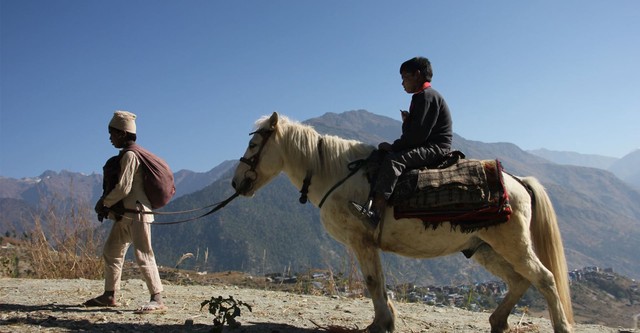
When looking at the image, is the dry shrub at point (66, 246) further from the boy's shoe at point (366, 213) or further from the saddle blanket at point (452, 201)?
the saddle blanket at point (452, 201)

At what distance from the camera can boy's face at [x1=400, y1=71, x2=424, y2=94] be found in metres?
4.98

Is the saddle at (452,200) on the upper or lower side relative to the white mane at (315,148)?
lower

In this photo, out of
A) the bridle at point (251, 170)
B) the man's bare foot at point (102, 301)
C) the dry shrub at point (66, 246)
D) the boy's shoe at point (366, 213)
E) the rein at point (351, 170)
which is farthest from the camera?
the dry shrub at point (66, 246)

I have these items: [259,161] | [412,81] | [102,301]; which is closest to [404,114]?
[412,81]

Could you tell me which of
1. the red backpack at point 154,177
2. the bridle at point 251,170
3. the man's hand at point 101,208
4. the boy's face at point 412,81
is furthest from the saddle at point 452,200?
the man's hand at point 101,208

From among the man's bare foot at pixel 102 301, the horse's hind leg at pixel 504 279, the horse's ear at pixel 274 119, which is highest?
the horse's ear at pixel 274 119

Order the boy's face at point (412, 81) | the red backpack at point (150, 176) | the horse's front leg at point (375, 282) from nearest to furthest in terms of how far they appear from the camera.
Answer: the horse's front leg at point (375, 282)
the boy's face at point (412, 81)
the red backpack at point (150, 176)

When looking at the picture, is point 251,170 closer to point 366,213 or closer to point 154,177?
point 154,177

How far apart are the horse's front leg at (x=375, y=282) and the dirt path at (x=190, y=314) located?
82 centimetres

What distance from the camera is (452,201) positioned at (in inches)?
177

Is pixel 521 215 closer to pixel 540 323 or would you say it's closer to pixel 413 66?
pixel 413 66

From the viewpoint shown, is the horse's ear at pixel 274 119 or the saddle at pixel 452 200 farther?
the horse's ear at pixel 274 119

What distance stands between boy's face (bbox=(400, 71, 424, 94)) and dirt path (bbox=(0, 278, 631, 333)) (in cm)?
282

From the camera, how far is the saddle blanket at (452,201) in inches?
177
